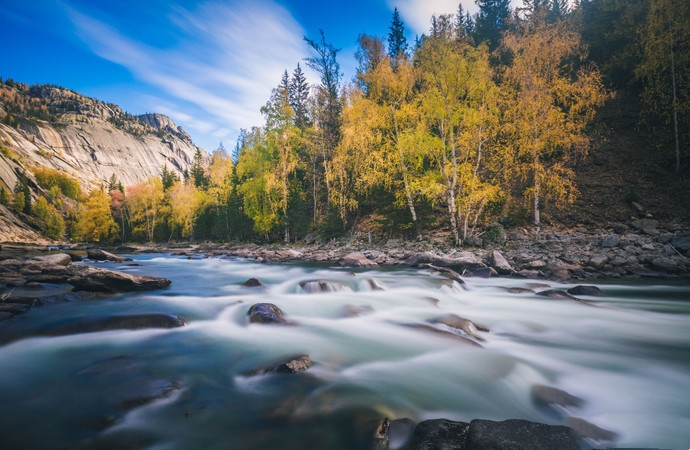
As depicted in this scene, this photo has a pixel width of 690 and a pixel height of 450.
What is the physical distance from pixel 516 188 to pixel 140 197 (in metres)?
48.6

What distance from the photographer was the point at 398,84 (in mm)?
16125


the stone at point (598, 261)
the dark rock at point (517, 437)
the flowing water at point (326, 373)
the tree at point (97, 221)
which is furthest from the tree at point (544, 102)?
the tree at point (97, 221)

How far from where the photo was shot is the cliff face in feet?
290

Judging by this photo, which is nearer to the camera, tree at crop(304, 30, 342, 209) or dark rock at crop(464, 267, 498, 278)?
dark rock at crop(464, 267, 498, 278)

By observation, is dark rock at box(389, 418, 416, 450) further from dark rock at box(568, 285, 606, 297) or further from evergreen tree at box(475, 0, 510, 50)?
evergreen tree at box(475, 0, 510, 50)

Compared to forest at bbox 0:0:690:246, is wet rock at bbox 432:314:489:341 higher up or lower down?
lower down

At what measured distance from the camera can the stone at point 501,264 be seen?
10531 millimetres

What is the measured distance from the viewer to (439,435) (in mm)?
2178

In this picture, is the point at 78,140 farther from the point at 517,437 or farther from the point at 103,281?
the point at 517,437

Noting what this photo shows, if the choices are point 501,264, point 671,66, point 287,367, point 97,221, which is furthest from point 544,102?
point 97,221

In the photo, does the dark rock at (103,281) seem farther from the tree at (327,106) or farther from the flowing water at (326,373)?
the tree at (327,106)

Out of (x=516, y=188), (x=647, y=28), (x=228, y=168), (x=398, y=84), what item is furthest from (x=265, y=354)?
(x=228, y=168)

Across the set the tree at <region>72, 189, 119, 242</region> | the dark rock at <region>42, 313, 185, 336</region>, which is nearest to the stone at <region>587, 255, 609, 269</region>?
the dark rock at <region>42, 313, 185, 336</region>

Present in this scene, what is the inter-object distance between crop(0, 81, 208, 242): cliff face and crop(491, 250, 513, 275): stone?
7724cm
